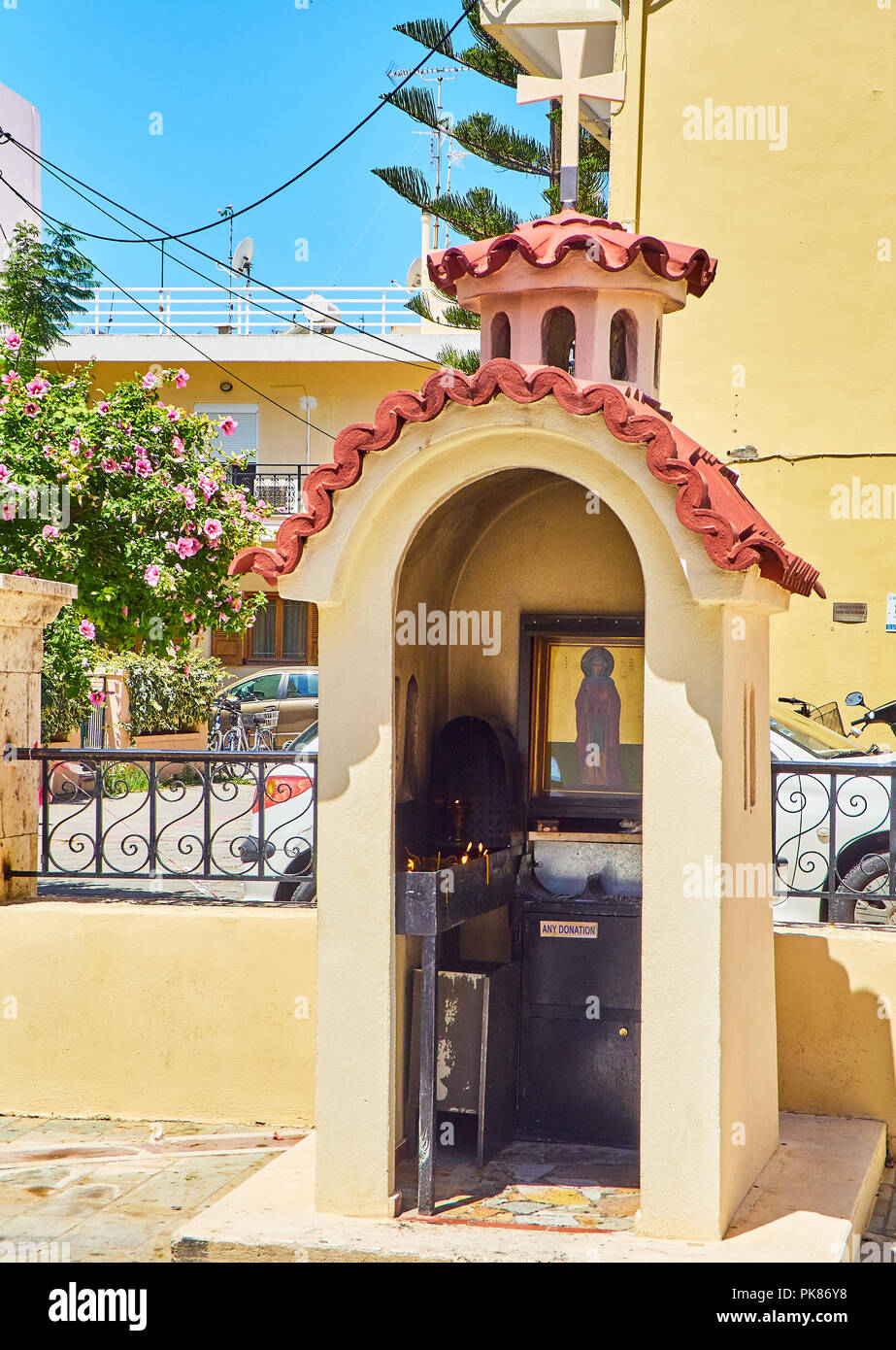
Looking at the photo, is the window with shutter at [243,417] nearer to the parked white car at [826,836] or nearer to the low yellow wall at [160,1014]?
the parked white car at [826,836]

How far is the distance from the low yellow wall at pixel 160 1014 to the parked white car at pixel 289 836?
0.41m

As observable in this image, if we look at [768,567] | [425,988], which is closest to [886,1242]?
[425,988]

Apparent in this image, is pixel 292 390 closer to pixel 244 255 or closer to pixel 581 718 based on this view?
pixel 244 255

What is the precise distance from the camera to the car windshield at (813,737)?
29.8 ft

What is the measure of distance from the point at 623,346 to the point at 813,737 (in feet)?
13.9

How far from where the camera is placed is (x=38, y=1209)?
5.69 metres

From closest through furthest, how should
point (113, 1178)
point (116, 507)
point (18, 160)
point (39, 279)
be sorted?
point (113, 1178) → point (116, 507) → point (39, 279) → point (18, 160)

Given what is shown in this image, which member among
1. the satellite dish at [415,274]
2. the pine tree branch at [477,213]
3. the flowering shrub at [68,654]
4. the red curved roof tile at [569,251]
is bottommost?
the flowering shrub at [68,654]

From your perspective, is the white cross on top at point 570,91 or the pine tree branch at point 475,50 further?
the pine tree branch at point 475,50

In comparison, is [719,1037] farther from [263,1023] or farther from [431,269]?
[431,269]

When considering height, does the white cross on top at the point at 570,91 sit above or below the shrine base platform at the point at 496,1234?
above

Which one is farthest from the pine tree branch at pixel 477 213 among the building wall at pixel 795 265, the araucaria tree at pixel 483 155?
the building wall at pixel 795 265

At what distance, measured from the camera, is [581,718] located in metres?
6.47

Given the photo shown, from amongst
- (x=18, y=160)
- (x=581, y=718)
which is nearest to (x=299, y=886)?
(x=581, y=718)
